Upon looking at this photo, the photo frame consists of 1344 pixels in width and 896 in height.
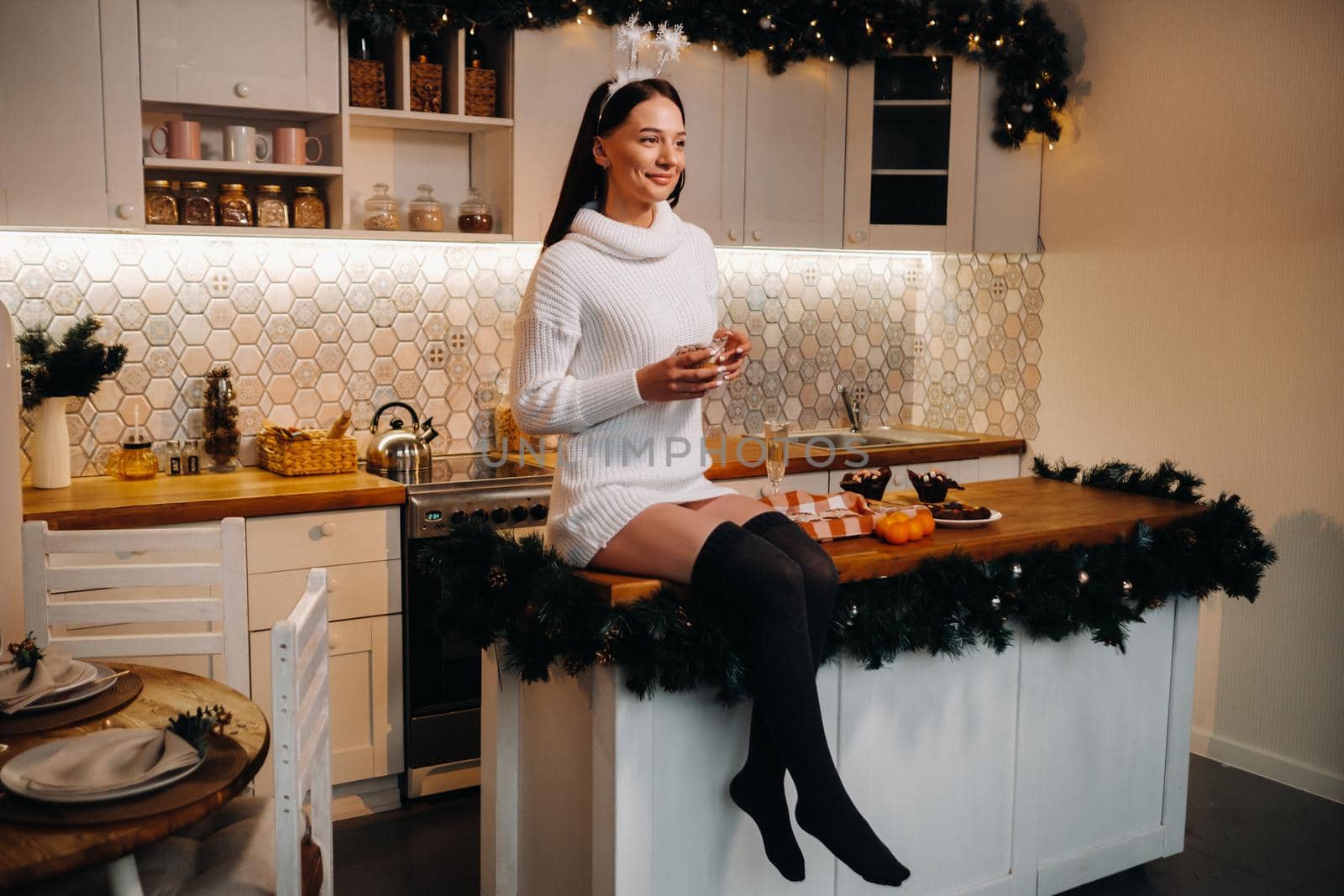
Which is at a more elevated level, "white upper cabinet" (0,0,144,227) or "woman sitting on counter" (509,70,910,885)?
"white upper cabinet" (0,0,144,227)

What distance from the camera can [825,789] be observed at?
1.92 metres

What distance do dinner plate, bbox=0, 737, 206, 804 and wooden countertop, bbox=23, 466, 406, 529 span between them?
1.33 metres

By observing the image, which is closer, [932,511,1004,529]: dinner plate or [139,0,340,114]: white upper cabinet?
[932,511,1004,529]: dinner plate

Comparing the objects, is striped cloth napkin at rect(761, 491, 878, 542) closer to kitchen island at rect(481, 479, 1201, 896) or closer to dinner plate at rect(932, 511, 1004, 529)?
kitchen island at rect(481, 479, 1201, 896)

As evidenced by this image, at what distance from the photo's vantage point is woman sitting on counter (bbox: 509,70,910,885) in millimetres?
1925

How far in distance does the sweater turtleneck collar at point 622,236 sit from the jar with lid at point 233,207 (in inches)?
58.6

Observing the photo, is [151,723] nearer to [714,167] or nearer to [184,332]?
[184,332]

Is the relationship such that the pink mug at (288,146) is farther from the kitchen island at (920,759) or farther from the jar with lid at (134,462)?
the kitchen island at (920,759)

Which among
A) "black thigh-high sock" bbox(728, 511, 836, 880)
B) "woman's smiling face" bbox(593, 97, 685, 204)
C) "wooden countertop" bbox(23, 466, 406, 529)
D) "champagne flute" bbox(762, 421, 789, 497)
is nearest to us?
"black thigh-high sock" bbox(728, 511, 836, 880)

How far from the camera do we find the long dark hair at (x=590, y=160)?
2.16 metres

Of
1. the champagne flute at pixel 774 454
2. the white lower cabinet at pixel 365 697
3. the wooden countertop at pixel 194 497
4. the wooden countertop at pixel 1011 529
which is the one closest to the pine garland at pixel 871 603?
the wooden countertop at pixel 1011 529

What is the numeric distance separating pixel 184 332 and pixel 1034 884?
268 centimetres

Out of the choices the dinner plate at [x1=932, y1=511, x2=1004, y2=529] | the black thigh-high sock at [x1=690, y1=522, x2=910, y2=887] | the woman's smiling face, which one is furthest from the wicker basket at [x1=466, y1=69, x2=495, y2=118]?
the black thigh-high sock at [x1=690, y1=522, x2=910, y2=887]

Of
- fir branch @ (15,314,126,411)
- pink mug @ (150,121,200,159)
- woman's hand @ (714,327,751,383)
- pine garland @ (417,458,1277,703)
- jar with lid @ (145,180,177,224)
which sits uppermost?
pink mug @ (150,121,200,159)
